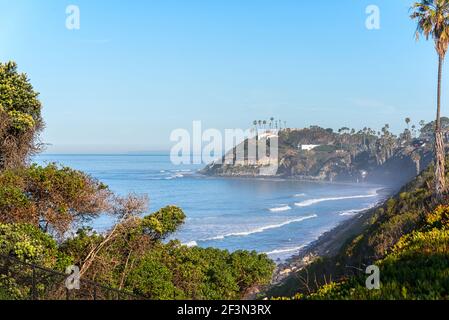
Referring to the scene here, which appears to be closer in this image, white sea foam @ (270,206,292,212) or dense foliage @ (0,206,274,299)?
dense foliage @ (0,206,274,299)

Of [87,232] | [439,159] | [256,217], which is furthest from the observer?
[256,217]

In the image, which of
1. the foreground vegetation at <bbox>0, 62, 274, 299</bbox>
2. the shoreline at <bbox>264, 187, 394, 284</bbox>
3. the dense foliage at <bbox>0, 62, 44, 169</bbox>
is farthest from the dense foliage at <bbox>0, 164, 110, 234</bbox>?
the shoreline at <bbox>264, 187, 394, 284</bbox>

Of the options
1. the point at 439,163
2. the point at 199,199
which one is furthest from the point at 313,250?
the point at 199,199

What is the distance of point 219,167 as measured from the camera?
7431 inches

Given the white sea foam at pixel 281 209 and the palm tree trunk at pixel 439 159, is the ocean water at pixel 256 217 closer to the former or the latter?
the white sea foam at pixel 281 209

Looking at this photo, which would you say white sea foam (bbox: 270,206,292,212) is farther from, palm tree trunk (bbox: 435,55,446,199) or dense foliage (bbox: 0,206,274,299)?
palm tree trunk (bbox: 435,55,446,199)

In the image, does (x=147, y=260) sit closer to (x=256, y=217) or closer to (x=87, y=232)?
(x=87, y=232)
